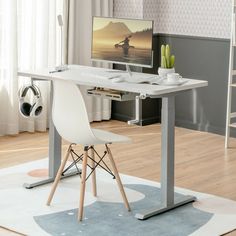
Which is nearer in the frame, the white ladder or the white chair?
the white chair

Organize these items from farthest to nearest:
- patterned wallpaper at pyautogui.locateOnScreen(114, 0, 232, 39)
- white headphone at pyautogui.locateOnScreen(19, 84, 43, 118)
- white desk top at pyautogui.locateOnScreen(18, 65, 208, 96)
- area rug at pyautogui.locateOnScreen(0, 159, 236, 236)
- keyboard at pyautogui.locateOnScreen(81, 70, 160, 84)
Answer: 1. patterned wallpaper at pyautogui.locateOnScreen(114, 0, 232, 39)
2. white headphone at pyautogui.locateOnScreen(19, 84, 43, 118)
3. keyboard at pyautogui.locateOnScreen(81, 70, 160, 84)
4. white desk top at pyautogui.locateOnScreen(18, 65, 208, 96)
5. area rug at pyautogui.locateOnScreen(0, 159, 236, 236)

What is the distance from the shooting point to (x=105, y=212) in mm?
4199

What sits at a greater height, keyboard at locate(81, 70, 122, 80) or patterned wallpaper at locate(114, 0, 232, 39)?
patterned wallpaper at locate(114, 0, 232, 39)

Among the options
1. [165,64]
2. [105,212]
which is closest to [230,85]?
[165,64]

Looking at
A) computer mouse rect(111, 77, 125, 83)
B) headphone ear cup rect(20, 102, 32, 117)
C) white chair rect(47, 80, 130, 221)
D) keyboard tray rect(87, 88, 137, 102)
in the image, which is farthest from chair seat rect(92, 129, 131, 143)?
headphone ear cup rect(20, 102, 32, 117)

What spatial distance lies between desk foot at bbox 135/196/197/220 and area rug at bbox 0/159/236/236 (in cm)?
3

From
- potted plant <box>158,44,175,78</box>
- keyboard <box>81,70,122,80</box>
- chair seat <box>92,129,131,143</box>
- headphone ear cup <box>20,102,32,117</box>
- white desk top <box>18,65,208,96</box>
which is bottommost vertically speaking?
chair seat <box>92,129,131,143</box>

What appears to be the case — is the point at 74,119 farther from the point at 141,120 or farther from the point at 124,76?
the point at 141,120

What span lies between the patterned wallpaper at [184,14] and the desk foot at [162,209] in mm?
2368

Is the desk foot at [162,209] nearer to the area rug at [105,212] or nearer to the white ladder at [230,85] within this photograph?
the area rug at [105,212]

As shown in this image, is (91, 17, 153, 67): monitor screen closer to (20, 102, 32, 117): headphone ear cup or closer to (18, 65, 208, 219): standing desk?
(18, 65, 208, 219): standing desk

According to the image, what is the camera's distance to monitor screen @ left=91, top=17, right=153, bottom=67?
14.6 feet

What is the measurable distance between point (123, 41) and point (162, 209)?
1.17 m

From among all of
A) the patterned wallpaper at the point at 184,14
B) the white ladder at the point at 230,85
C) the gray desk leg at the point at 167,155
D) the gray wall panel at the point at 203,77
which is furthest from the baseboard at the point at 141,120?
the gray desk leg at the point at 167,155
